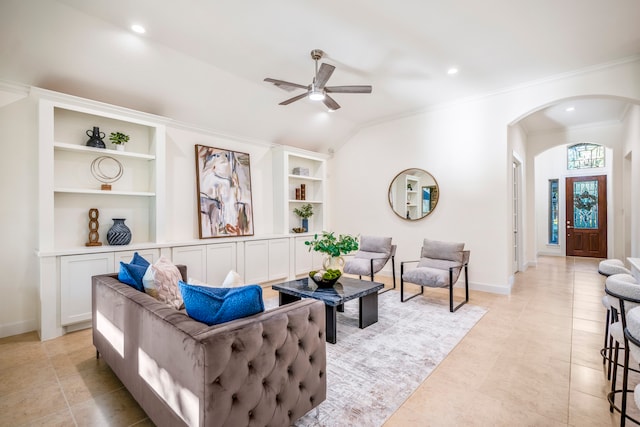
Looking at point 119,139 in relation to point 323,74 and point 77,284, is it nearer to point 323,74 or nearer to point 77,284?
point 77,284

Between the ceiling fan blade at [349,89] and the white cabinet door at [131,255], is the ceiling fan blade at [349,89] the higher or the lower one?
the higher one

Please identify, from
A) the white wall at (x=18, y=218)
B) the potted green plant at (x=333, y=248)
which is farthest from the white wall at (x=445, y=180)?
the white wall at (x=18, y=218)

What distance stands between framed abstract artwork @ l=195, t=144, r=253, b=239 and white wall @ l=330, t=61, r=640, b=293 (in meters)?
2.47

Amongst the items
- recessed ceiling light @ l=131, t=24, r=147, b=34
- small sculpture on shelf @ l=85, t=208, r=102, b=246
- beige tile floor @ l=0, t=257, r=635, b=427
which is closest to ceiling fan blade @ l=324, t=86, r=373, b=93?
recessed ceiling light @ l=131, t=24, r=147, b=34

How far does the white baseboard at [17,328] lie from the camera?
315cm

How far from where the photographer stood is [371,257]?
5.16 metres

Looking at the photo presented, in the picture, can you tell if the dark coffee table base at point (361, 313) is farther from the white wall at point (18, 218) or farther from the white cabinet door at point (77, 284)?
the white wall at point (18, 218)

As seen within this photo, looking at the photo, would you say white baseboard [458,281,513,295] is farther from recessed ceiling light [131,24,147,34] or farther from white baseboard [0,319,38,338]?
white baseboard [0,319,38,338]

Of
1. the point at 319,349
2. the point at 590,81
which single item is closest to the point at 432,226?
the point at 590,81

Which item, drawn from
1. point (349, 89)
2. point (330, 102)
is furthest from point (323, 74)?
point (330, 102)

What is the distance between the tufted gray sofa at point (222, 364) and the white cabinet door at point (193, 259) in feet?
6.76

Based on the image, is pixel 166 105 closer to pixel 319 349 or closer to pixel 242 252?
pixel 242 252

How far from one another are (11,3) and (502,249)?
6.48 meters

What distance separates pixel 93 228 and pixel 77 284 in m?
0.73
